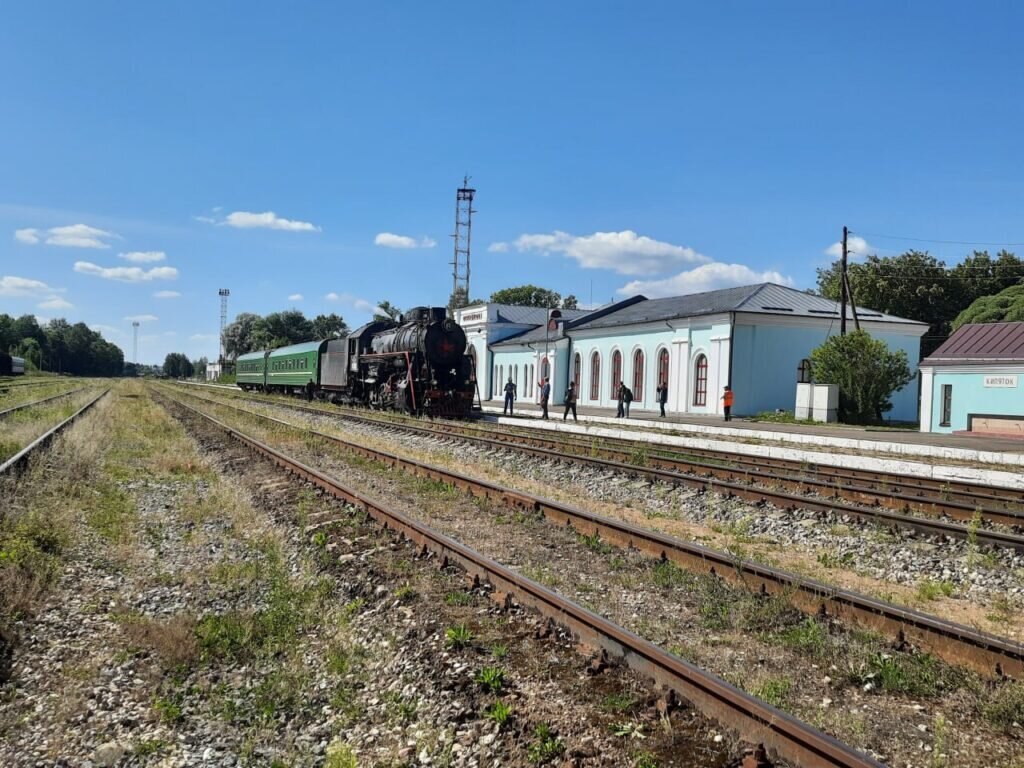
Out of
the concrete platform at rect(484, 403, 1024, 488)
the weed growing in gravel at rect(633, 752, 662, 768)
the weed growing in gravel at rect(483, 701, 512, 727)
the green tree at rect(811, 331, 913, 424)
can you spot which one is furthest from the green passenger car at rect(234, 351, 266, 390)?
the weed growing in gravel at rect(633, 752, 662, 768)

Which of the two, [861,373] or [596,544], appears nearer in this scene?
[596,544]

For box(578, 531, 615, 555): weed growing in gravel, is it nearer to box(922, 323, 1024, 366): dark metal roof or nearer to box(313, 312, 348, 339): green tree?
box(922, 323, 1024, 366): dark metal roof

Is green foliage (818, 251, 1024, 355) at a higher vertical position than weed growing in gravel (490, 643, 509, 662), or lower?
higher

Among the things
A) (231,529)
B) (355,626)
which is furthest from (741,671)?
(231,529)

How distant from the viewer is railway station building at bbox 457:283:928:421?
107ft

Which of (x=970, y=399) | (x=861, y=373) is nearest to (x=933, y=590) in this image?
(x=970, y=399)

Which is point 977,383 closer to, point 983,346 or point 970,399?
point 970,399

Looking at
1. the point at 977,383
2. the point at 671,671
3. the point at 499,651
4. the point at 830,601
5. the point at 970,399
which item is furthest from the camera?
the point at 970,399

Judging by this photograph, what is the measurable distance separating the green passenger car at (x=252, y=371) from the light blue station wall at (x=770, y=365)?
33007mm

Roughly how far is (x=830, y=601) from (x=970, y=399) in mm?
23432

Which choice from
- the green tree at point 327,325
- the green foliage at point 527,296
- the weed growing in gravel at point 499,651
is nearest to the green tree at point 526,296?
the green foliage at point 527,296

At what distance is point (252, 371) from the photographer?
57.2 metres

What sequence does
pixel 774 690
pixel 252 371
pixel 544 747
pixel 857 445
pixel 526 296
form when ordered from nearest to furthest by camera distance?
1. pixel 544 747
2. pixel 774 690
3. pixel 857 445
4. pixel 252 371
5. pixel 526 296

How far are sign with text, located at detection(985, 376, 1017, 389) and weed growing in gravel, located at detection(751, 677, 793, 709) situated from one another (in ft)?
78.6
